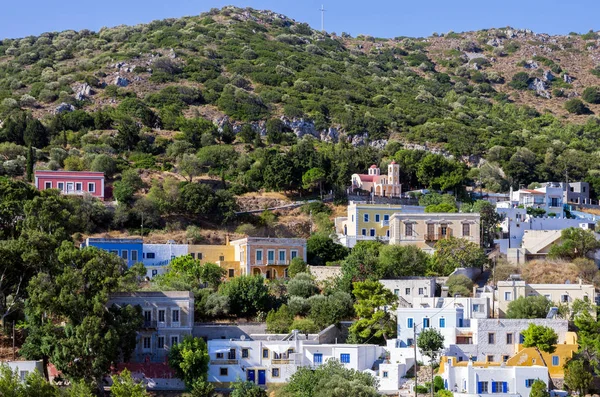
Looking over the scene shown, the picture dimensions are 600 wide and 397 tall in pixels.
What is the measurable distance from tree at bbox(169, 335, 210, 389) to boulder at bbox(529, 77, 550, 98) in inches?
4317

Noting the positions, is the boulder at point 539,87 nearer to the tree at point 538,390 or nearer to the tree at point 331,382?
the tree at point 331,382

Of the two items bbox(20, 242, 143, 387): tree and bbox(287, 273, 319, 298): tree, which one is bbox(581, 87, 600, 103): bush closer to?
bbox(287, 273, 319, 298): tree

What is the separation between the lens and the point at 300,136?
344ft

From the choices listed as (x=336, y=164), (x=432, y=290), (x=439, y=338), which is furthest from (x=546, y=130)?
(x=439, y=338)

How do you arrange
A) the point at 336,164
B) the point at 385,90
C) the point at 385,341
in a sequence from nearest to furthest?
the point at 385,341 < the point at 336,164 < the point at 385,90

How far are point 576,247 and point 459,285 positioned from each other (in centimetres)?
1008

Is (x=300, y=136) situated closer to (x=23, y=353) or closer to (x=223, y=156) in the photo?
(x=223, y=156)

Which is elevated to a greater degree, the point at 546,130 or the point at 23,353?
the point at 546,130

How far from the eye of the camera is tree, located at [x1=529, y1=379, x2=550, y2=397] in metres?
45.0

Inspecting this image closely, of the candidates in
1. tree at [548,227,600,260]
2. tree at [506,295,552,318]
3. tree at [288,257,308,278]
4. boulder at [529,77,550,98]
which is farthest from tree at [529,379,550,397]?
boulder at [529,77,550,98]

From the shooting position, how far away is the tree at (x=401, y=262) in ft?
196

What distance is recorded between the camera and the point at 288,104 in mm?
113438

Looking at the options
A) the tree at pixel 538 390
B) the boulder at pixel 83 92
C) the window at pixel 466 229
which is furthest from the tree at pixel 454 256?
the boulder at pixel 83 92

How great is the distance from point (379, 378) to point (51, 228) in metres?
19.5
